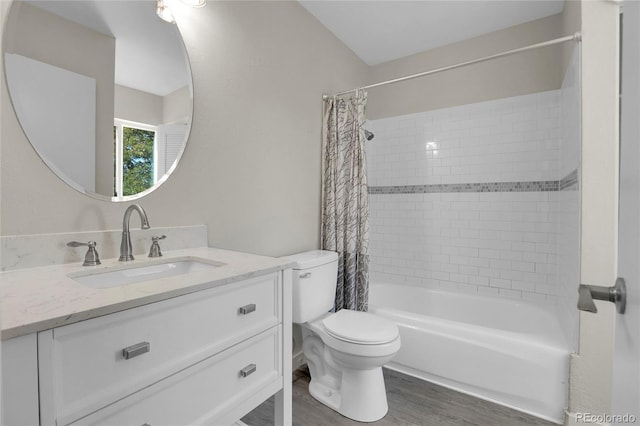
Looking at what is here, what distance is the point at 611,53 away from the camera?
155 cm

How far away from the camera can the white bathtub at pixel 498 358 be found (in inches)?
68.1

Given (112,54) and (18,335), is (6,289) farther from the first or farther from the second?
(112,54)

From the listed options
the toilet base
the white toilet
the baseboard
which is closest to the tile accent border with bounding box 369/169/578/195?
the baseboard

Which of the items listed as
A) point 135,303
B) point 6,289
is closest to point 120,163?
point 6,289

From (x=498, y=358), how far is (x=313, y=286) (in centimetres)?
116

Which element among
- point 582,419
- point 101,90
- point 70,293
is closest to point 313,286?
point 70,293

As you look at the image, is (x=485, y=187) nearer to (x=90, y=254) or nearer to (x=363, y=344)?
(x=363, y=344)

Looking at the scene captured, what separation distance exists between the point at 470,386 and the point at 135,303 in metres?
1.97

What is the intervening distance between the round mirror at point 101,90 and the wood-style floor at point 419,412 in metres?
1.42

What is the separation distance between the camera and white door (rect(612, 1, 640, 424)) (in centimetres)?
44

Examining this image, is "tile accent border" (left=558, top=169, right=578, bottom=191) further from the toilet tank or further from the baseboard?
the toilet tank

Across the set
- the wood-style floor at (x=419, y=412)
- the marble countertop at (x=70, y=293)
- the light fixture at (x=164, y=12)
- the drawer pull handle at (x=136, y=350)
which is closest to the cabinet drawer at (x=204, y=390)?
the drawer pull handle at (x=136, y=350)

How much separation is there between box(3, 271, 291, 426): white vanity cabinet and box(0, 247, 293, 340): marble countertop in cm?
3

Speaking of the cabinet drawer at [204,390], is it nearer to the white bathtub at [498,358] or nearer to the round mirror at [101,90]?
the round mirror at [101,90]
